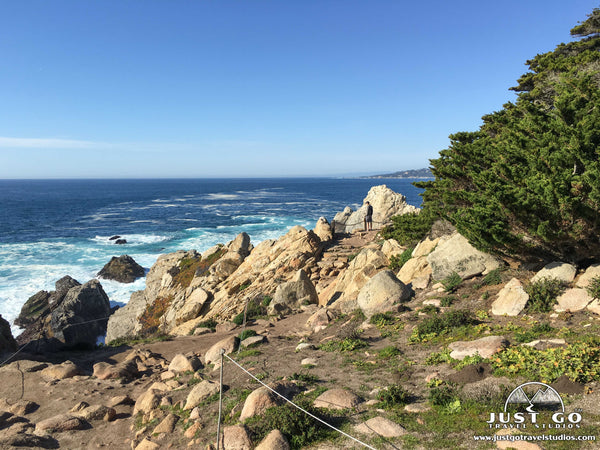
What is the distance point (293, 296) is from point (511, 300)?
12.8m

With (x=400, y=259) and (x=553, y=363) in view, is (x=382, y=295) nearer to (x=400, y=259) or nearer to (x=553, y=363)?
(x=400, y=259)

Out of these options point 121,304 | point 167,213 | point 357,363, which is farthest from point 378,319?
point 167,213

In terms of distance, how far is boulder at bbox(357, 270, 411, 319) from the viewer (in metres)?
16.0

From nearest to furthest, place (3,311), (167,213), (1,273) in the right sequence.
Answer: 1. (3,311)
2. (1,273)
3. (167,213)

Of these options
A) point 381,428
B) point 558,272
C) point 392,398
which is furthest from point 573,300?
point 381,428

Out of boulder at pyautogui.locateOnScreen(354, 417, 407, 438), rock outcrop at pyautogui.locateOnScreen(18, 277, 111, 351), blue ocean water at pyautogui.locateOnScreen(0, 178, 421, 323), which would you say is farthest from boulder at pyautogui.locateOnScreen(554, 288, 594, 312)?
blue ocean water at pyautogui.locateOnScreen(0, 178, 421, 323)

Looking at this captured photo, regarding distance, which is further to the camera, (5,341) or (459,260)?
(5,341)

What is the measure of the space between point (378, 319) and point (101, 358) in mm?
14434

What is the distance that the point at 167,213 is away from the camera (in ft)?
280

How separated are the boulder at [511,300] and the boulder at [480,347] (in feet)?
7.88

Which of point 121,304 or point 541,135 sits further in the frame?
point 121,304

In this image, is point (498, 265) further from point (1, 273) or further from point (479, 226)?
point (1, 273)

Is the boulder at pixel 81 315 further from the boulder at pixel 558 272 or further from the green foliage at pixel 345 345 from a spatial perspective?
the boulder at pixel 558 272

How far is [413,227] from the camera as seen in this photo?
74.0 feet
